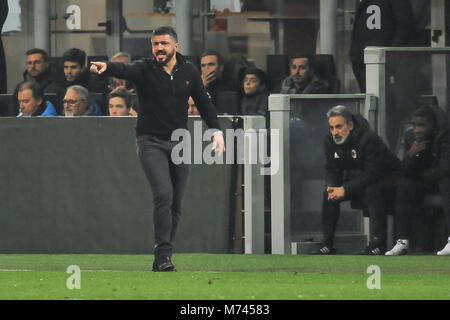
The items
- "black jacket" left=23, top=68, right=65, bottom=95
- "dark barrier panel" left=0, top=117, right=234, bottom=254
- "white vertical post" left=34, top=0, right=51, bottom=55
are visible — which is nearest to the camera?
"dark barrier panel" left=0, top=117, right=234, bottom=254

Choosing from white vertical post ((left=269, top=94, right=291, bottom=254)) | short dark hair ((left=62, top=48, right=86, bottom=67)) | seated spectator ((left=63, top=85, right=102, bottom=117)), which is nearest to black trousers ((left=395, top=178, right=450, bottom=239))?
white vertical post ((left=269, top=94, right=291, bottom=254))

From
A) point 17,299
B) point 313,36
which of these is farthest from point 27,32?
point 17,299

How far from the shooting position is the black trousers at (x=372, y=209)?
14352mm

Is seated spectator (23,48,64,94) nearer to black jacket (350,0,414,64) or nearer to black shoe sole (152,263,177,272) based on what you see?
black jacket (350,0,414,64)

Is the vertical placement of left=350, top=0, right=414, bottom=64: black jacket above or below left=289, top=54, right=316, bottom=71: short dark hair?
above

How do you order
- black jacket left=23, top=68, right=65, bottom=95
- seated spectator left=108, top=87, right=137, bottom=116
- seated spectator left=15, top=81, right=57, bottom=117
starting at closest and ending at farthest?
seated spectator left=108, top=87, right=137, bottom=116, seated spectator left=15, top=81, right=57, bottom=117, black jacket left=23, top=68, right=65, bottom=95

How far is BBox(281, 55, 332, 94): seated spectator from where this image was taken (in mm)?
15625

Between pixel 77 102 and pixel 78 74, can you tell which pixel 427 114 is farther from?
pixel 78 74

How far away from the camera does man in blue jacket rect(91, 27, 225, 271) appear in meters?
11.7

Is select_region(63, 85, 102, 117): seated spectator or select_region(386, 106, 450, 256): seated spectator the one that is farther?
select_region(63, 85, 102, 117): seated spectator

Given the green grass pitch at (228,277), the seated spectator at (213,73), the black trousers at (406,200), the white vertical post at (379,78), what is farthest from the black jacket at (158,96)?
the seated spectator at (213,73)

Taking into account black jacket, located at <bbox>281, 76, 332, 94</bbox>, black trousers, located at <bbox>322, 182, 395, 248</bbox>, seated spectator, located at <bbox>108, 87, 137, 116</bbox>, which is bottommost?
black trousers, located at <bbox>322, 182, 395, 248</bbox>

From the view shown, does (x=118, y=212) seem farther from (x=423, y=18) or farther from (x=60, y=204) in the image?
(x=423, y=18)

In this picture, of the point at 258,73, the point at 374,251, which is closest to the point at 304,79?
the point at 258,73
